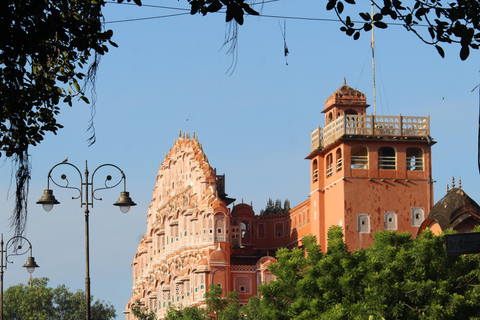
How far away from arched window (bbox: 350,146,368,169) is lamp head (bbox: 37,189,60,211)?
108 feet

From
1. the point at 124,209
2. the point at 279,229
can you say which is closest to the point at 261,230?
the point at 279,229

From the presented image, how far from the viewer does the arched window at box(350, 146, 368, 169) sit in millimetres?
57156

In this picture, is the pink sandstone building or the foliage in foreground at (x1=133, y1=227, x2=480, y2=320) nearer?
the foliage in foreground at (x1=133, y1=227, x2=480, y2=320)

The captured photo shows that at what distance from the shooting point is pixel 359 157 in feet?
188

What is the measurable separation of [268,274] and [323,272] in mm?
22439

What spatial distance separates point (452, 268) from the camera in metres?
41.5

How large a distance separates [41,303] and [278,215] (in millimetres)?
35807

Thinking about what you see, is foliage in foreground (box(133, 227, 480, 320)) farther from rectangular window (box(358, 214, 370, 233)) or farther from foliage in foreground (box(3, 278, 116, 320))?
foliage in foreground (box(3, 278, 116, 320))

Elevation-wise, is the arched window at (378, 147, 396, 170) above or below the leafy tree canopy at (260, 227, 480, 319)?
above

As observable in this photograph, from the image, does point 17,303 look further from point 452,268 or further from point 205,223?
point 452,268

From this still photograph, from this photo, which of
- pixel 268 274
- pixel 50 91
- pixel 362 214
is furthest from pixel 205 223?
pixel 50 91

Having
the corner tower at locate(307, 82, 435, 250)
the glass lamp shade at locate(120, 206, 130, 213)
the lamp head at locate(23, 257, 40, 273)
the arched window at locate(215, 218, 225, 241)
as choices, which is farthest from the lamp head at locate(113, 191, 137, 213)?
the arched window at locate(215, 218, 225, 241)

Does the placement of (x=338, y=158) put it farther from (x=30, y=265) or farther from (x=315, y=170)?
(x=30, y=265)

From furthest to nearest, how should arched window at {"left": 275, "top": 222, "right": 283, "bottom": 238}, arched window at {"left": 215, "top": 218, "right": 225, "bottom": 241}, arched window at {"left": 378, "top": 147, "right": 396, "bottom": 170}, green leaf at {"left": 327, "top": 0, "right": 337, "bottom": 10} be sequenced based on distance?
arched window at {"left": 275, "top": 222, "right": 283, "bottom": 238} < arched window at {"left": 215, "top": 218, "right": 225, "bottom": 241} < arched window at {"left": 378, "top": 147, "right": 396, "bottom": 170} < green leaf at {"left": 327, "top": 0, "right": 337, "bottom": 10}
